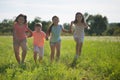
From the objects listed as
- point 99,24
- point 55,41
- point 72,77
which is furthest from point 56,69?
point 99,24

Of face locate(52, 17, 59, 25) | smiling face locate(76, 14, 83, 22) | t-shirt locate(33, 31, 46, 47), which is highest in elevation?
smiling face locate(76, 14, 83, 22)

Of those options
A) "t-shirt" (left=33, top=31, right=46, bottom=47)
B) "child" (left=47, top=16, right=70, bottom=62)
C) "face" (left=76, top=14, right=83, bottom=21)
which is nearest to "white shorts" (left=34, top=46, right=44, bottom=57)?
"t-shirt" (left=33, top=31, right=46, bottom=47)

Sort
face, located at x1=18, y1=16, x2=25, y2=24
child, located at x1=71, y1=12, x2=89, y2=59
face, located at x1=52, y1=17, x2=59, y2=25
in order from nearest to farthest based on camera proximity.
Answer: face, located at x1=18, y1=16, x2=25, y2=24 → face, located at x1=52, y1=17, x2=59, y2=25 → child, located at x1=71, y1=12, x2=89, y2=59

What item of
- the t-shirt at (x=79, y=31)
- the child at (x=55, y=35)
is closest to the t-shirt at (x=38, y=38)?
the child at (x=55, y=35)

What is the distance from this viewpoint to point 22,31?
36.4 feet

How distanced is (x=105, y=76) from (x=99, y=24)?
76.9 m

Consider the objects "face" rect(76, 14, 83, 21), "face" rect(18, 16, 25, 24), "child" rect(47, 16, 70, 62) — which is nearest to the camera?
"face" rect(18, 16, 25, 24)

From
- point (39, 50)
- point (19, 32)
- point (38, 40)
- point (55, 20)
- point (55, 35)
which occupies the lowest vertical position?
point (39, 50)

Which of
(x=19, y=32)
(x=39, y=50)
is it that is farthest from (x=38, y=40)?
(x=19, y=32)

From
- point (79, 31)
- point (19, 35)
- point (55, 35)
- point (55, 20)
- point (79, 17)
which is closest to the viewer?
point (19, 35)

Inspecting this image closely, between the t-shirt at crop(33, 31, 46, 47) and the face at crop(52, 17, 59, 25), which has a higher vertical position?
the face at crop(52, 17, 59, 25)

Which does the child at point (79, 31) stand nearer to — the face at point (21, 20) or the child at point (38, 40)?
the child at point (38, 40)

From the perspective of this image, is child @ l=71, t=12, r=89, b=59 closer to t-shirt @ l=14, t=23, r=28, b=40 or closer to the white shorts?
the white shorts

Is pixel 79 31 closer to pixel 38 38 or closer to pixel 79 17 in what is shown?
pixel 79 17
